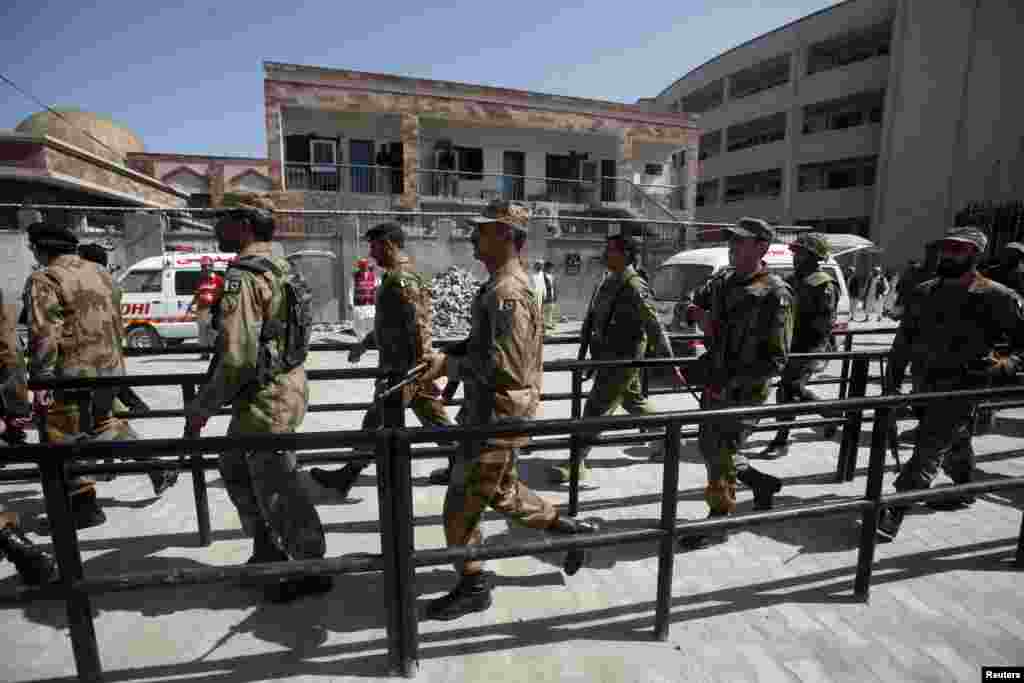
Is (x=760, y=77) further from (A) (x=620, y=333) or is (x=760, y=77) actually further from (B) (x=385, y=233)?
(B) (x=385, y=233)

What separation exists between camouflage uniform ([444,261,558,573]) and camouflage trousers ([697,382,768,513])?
118cm

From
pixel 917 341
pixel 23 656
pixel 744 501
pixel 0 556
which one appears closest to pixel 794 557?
pixel 744 501

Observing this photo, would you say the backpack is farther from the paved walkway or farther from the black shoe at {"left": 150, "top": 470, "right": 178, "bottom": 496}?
the black shoe at {"left": 150, "top": 470, "right": 178, "bottom": 496}

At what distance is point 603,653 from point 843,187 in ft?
109

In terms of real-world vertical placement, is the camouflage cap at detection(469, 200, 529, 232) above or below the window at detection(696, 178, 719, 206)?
below

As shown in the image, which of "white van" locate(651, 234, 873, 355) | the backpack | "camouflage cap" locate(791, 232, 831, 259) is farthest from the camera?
"white van" locate(651, 234, 873, 355)

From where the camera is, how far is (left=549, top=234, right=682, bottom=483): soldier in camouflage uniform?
3.79 meters

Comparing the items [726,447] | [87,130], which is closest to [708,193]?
[726,447]

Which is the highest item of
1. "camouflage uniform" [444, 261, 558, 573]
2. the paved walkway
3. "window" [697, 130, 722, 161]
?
"window" [697, 130, 722, 161]

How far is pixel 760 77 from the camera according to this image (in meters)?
31.9

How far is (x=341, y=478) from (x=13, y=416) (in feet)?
5.85

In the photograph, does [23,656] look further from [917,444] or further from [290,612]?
[917,444]

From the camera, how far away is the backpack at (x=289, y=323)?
2312 mm

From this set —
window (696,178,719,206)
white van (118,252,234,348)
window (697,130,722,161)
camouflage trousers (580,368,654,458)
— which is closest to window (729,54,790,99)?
window (697,130,722,161)
